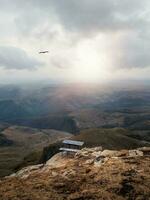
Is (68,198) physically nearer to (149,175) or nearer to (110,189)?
(110,189)

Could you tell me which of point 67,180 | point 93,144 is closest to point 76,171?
point 67,180

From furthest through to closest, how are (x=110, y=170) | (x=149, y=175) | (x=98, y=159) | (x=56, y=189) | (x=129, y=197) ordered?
1. (x=98, y=159)
2. (x=110, y=170)
3. (x=149, y=175)
4. (x=56, y=189)
5. (x=129, y=197)

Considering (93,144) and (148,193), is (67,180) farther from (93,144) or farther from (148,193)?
(93,144)

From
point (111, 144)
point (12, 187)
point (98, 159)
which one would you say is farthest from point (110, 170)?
point (111, 144)

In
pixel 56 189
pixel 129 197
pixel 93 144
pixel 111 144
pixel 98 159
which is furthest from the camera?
Result: pixel 111 144

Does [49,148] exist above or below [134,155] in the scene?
below

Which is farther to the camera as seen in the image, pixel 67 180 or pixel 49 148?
pixel 49 148
